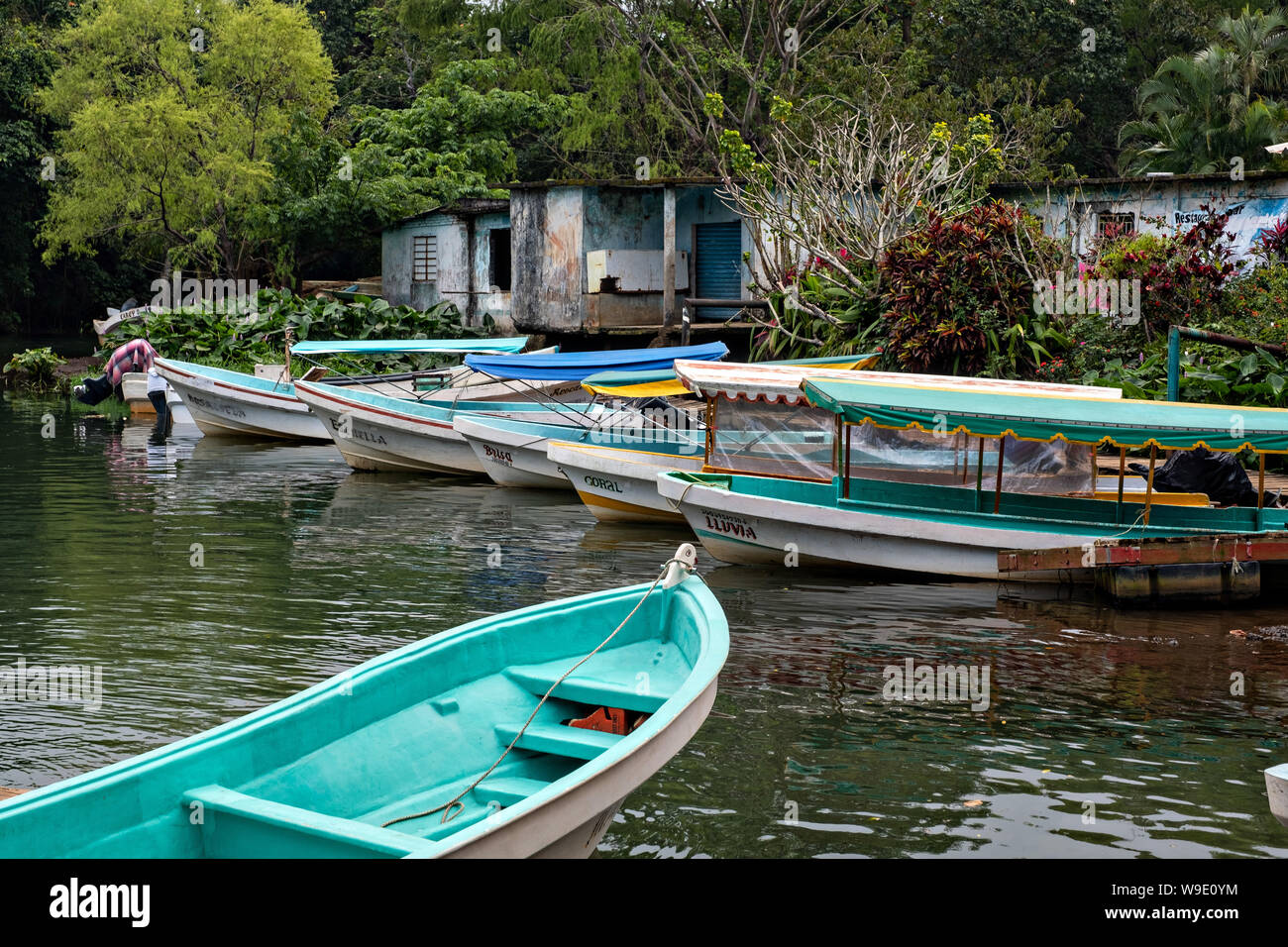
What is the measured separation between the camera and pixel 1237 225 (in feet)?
69.6

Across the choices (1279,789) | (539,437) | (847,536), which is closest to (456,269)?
(539,437)

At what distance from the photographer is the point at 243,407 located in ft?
82.2

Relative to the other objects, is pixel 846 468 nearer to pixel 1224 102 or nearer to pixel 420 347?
pixel 420 347

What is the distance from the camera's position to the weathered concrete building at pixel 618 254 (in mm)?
29203

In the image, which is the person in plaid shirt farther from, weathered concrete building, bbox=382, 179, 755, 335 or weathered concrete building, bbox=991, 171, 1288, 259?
weathered concrete building, bbox=991, 171, 1288, 259

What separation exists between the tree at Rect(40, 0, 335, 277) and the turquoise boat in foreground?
31.1 metres

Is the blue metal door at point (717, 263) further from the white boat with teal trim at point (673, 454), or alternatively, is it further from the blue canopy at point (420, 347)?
the white boat with teal trim at point (673, 454)

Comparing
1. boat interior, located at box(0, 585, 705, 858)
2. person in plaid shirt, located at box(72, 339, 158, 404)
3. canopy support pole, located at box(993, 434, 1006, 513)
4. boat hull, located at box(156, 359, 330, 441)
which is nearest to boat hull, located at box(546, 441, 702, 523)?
canopy support pole, located at box(993, 434, 1006, 513)

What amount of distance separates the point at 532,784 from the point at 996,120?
120 ft

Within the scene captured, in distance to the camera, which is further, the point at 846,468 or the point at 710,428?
the point at 710,428

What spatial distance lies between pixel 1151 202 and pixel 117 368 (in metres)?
21.1

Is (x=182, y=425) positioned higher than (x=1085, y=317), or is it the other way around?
(x=1085, y=317)
